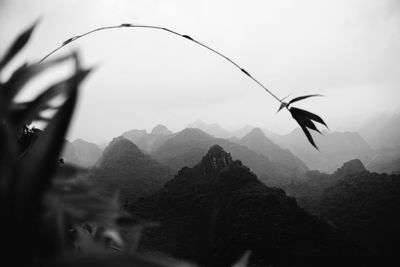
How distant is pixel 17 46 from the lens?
359 millimetres

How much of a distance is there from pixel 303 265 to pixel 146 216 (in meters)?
18.4

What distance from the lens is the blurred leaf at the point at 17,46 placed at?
1.12ft

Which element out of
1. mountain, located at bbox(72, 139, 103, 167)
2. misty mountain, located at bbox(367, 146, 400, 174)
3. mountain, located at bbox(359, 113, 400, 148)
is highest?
mountain, located at bbox(359, 113, 400, 148)

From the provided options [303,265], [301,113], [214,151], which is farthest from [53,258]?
[214,151]

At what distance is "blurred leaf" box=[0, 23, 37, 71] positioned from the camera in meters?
0.34

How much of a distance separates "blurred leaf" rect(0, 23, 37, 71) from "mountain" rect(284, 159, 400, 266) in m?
37.6

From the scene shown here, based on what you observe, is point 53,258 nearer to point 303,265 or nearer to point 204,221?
point 303,265

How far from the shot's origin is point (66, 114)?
0.20 meters

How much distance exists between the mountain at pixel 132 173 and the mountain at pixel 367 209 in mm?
24175

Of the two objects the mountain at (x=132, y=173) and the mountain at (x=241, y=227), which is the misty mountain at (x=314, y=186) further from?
the mountain at (x=132, y=173)

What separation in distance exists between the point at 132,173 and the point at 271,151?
44590mm

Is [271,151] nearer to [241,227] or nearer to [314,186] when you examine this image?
[314,186]

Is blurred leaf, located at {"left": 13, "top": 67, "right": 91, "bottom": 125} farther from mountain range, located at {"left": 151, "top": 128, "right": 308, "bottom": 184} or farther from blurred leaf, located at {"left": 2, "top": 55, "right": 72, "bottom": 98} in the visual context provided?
mountain range, located at {"left": 151, "top": 128, "right": 308, "bottom": 184}

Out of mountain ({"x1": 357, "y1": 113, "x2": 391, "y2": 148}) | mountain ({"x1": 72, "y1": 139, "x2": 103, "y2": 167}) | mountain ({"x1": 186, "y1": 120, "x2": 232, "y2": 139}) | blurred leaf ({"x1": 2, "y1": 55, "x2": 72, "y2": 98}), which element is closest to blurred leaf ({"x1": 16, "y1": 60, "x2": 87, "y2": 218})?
blurred leaf ({"x1": 2, "y1": 55, "x2": 72, "y2": 98})
